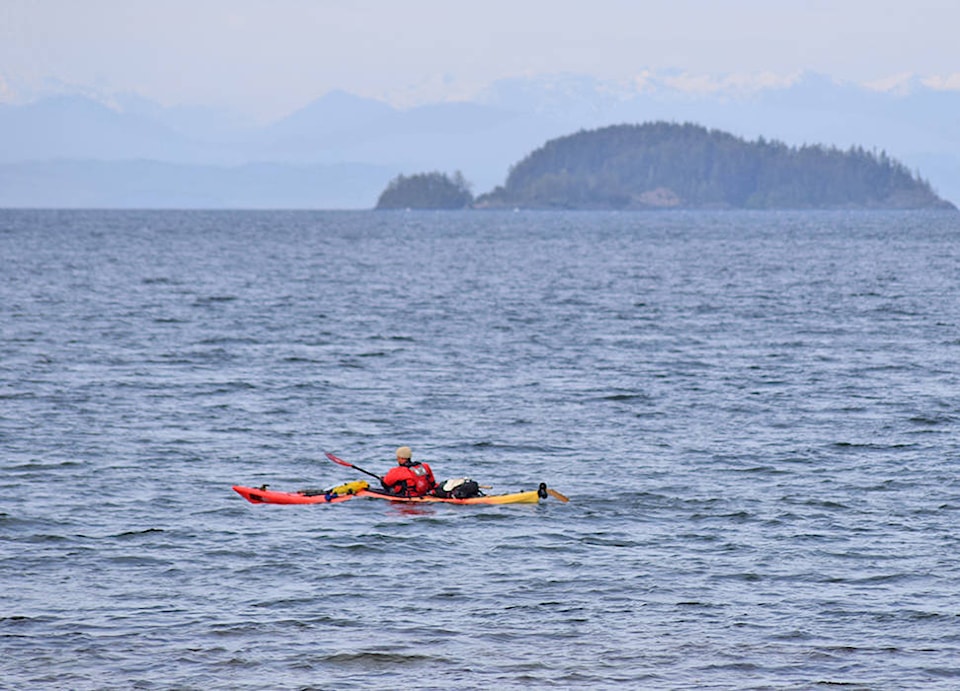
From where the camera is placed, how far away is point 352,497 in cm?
2852

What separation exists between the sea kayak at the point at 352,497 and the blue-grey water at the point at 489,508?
0.92ft

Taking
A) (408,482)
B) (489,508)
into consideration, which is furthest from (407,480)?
(489,508)

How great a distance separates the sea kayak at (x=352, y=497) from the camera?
2770cm

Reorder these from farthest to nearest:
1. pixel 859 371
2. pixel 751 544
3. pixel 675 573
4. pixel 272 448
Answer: pixel 859 371 < pixel 272 448 < pixel 751 544 < pixel 675 573

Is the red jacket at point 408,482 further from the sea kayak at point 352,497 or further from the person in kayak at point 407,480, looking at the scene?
the sea kayak at point 352,497

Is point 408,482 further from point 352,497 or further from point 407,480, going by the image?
point 352,497

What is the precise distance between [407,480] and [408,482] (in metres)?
0.05

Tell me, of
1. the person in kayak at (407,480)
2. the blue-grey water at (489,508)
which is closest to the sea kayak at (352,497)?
the person in kayak at (407,480)

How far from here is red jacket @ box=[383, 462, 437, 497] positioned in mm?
28031

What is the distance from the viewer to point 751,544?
24.7 meters

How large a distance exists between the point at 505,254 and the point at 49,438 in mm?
115912

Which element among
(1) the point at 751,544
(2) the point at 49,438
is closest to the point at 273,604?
(1) the point at 751,544

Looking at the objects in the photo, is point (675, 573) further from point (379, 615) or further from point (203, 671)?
point (203, 671)

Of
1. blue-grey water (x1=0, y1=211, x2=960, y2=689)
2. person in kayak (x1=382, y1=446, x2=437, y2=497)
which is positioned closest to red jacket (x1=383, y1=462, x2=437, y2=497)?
person in kayak (x1=382, y1=446, x2=437, y2=497)
